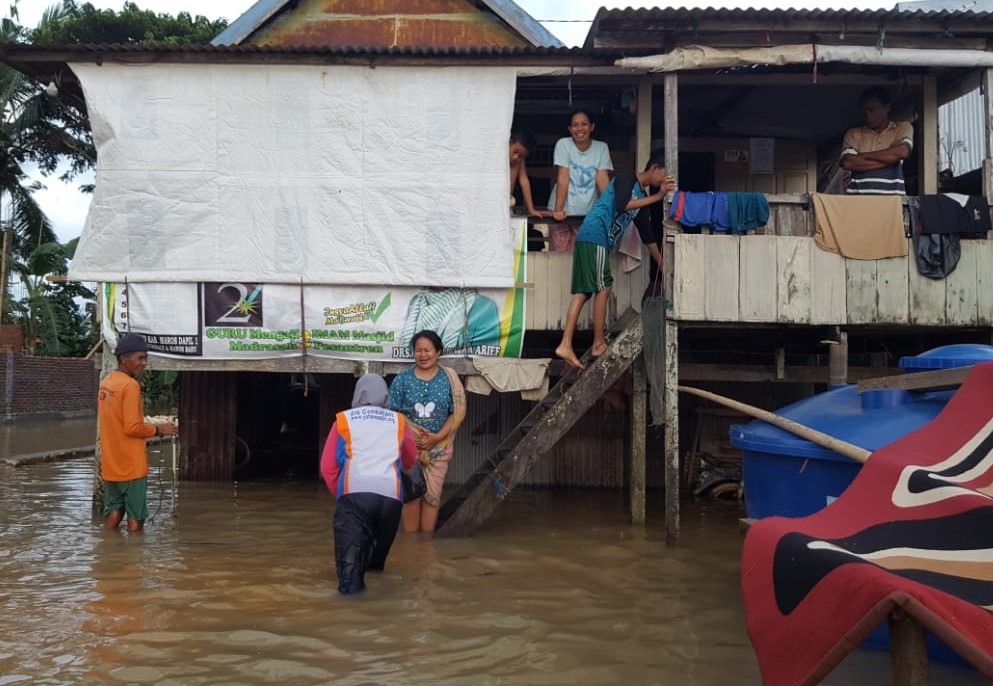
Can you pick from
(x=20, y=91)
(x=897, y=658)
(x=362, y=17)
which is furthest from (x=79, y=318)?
(x=897, y=658)

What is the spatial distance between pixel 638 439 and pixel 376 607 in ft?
12.7

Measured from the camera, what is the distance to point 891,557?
3.49m

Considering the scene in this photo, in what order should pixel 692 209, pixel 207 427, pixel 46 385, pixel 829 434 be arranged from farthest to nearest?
1. pixel 46 385
2. pixel 207 427
3. pixel 692 209
4. pixel 829 434

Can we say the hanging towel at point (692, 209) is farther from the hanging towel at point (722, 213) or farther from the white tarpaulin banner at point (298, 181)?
the white tarpaulin banner at point (298, 181)

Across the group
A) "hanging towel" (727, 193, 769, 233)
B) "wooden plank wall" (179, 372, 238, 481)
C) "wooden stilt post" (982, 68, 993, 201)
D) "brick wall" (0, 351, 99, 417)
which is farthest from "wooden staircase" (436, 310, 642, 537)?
"brick wall" (0, 351, 99, 417)

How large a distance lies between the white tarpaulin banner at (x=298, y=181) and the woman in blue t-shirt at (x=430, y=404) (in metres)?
1.22

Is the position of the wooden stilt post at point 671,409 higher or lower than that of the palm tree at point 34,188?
lower

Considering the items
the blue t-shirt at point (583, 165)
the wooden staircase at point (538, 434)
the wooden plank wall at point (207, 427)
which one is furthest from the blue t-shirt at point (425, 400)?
the wooden plank wall at point (207, 427)

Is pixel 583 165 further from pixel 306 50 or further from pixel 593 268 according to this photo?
pixel 306 50

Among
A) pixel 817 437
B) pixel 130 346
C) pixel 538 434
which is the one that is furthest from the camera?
pixel 538 434

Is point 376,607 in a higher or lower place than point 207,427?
lower

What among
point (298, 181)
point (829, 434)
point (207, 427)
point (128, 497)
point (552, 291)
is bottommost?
point (128, 497)

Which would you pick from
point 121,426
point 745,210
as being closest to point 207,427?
point 121,426

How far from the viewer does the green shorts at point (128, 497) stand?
763 centimetres
